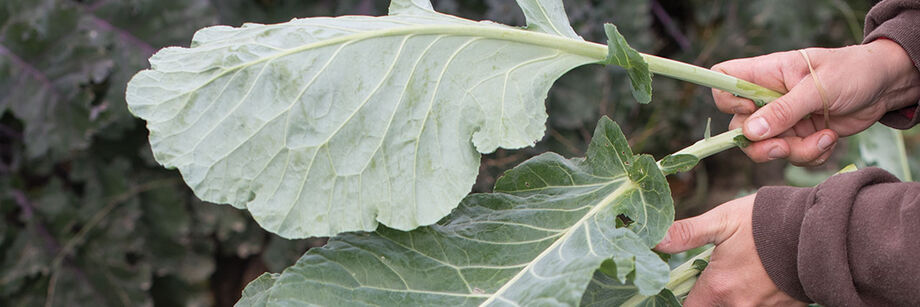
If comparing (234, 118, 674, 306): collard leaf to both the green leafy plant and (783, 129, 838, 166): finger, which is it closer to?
the green leafy plant

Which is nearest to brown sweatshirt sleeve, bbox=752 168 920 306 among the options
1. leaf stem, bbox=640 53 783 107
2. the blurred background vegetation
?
leaf stem, bbox=640 53 783 107

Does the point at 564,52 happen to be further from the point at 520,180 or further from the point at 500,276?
the point at 500,276

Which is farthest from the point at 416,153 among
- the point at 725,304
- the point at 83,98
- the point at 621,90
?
the point at 621,90

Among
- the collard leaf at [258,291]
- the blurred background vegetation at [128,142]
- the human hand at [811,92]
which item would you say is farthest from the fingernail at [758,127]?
the blurred background vegetation at [128,142]

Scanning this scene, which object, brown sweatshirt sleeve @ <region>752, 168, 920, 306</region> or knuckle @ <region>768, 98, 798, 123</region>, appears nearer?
brown sweatshirt sleeve @ <region>752, 168, 920, 306</region>

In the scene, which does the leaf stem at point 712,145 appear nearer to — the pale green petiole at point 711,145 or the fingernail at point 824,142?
the pale green petiole at point 711,145
